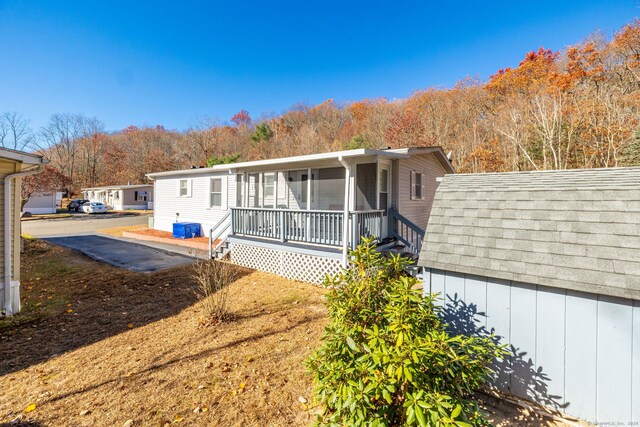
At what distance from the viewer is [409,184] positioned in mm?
10422

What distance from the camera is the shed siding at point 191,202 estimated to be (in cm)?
1363

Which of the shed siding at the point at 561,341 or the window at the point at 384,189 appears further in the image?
the window at the point at 384,189

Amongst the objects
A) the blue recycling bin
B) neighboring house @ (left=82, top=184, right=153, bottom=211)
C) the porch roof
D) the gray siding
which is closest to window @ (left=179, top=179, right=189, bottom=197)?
the blue recycling bin

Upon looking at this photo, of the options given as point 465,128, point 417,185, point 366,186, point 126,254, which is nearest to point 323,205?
point 366,186

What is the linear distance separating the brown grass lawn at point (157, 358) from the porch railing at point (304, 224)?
1631 millimetres

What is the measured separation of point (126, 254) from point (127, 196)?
29.8 metres

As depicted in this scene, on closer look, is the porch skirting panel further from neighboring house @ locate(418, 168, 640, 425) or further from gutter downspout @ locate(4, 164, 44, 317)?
neighboring house @ locate(418, 168, 640, 425)

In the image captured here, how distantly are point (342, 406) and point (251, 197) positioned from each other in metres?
10.3

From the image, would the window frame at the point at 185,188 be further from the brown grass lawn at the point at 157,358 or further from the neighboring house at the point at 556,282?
the neighboring house at the point at 556,282

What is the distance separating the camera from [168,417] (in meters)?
3.13

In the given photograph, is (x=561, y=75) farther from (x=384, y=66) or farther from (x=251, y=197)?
(x=251, y=197)

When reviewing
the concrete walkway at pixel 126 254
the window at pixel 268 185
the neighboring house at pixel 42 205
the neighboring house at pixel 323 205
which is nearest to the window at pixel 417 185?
the neighboring house at pixel 323 205

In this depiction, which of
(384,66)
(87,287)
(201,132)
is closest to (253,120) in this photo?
(201,132)

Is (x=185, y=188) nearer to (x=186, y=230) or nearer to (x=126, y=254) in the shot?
(x=186, y=230)
